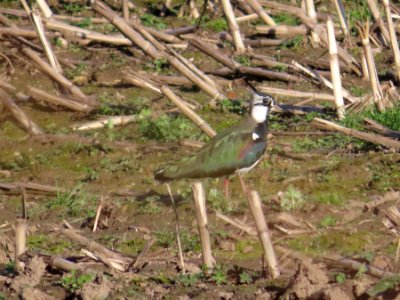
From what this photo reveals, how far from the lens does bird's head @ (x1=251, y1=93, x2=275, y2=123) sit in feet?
35.8

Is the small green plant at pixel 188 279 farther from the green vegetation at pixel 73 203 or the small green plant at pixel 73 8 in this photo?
the small green plant at pixel 73 8

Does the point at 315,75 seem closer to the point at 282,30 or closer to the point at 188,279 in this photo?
the point at 282,30

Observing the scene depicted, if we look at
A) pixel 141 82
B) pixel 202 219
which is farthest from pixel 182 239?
pixel 141 82

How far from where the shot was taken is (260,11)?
Answer: 1449 cm

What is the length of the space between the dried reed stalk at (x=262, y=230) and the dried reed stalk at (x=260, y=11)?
24.6ft

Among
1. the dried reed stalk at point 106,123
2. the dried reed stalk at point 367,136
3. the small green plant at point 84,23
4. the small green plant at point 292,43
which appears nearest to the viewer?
the dried reed stalk at point 367,136

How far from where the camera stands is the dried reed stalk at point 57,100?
12.4m

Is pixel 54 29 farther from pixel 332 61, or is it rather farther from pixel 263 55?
pixel 332 61

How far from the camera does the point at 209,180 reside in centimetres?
1091

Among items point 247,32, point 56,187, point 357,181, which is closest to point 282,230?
point 357,181

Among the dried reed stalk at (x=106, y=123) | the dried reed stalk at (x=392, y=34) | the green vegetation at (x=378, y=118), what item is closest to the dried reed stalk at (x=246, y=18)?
the dried reed stalk at (x=392, y=34)

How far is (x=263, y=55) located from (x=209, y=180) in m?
3.75

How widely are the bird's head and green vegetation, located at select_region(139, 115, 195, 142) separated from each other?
3.17 ft

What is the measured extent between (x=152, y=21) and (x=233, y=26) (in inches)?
88.3
